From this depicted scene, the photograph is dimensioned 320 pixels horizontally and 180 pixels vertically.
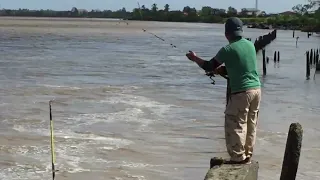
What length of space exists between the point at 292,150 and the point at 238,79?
3.84ft

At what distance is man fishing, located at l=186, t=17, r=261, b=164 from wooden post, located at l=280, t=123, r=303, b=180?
1.79 feet

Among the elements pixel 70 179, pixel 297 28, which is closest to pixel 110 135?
pixel 70 179

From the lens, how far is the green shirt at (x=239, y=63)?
25.1ft

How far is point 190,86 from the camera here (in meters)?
30.2

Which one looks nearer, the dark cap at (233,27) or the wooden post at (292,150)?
the wooden post at (292,150)

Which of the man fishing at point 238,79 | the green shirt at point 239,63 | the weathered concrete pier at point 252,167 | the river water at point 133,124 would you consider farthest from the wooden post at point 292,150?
the river water at point 133,124

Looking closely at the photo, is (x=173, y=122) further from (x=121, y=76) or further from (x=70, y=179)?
(x=121, y=76)

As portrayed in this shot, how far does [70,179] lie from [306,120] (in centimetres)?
1073

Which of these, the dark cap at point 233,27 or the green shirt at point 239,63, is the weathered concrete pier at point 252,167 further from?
the dark cap at point 233,27

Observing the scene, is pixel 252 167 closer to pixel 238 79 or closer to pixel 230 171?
pixel 230 171

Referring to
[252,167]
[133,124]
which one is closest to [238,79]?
[252,167]

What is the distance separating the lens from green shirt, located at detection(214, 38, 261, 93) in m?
7.66

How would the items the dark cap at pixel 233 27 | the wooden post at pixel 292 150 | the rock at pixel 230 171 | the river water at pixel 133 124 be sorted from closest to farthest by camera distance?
the rock at pixel 230 171 → the wooden post at pixel 292 150 → the dark cap at pixel 233 27 → the river water at pixel 133 124

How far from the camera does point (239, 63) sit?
7.69 metres
